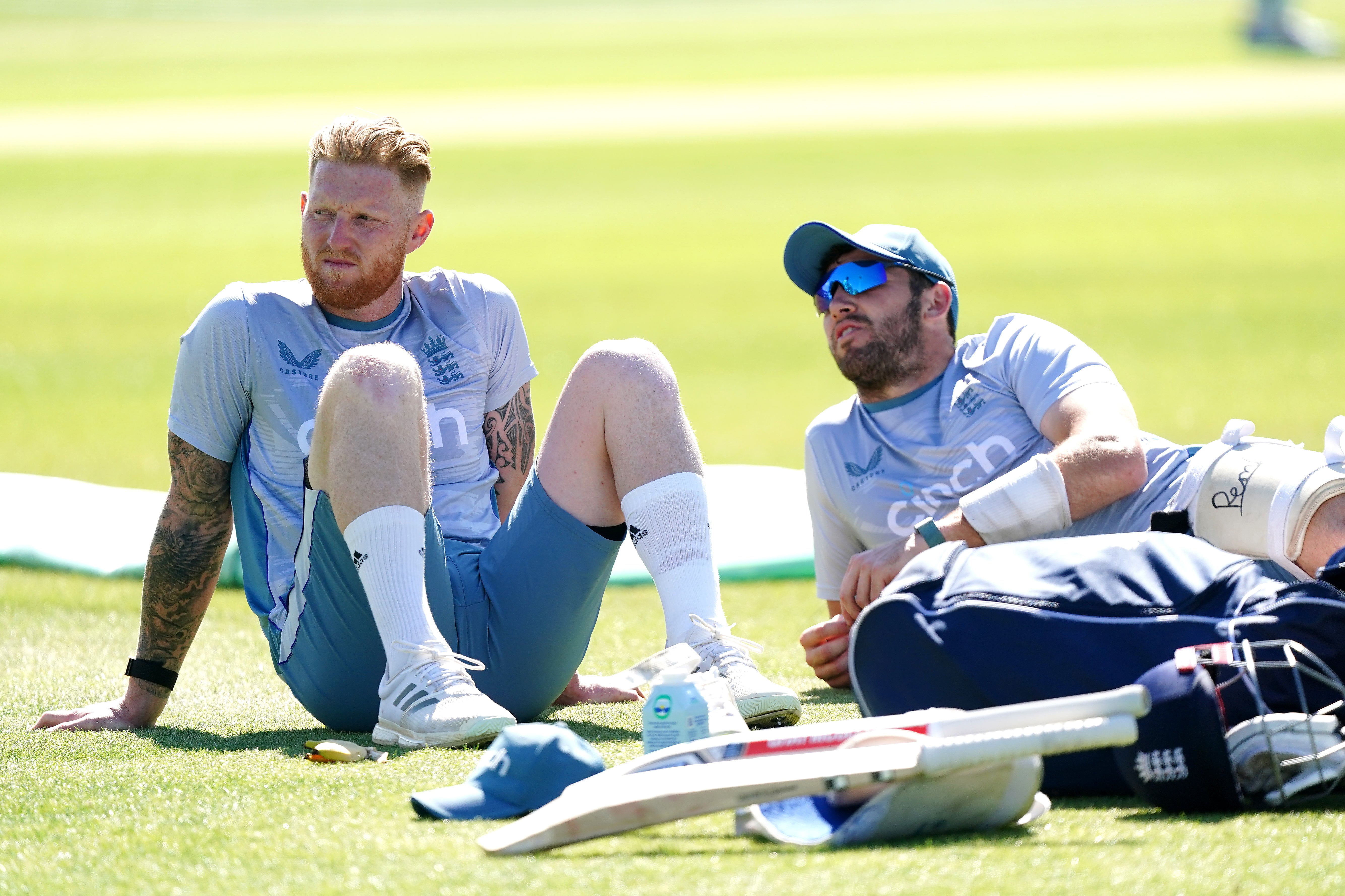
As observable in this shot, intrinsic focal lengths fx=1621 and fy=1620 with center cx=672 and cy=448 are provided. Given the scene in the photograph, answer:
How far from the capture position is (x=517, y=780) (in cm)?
258

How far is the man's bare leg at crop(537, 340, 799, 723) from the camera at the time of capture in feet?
10.5

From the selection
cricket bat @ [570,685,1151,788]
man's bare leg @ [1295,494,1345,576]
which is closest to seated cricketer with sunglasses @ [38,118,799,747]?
cricket bat @ [570,685,1151,788]

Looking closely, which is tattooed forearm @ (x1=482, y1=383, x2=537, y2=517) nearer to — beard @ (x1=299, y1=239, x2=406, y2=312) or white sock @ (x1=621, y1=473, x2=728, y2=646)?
beard @ (x1=299, y1=239, x2=406, y2=312)

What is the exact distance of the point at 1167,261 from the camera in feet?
53.8

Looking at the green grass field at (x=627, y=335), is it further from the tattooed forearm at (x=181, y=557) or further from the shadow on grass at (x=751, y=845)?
the tattooed forearm at (x=181, y=557)

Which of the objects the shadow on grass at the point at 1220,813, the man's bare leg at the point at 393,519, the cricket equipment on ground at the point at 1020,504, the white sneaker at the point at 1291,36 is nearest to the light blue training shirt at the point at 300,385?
the man's bare leg at the point at 393,519

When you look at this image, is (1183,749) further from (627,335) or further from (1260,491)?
(627,335)

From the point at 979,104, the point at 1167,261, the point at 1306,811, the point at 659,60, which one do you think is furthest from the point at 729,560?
the point at 659,60

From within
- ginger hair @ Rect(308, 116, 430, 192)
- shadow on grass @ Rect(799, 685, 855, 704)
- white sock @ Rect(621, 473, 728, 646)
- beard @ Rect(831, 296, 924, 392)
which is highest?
ginger hair @ Rect(308, 116, 430, 192)

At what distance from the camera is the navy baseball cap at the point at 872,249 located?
4.04 m

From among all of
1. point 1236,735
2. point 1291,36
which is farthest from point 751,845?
point 1291,36

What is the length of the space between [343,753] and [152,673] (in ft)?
2.39

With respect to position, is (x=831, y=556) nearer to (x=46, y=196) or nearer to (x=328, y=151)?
(x=328, y=151)

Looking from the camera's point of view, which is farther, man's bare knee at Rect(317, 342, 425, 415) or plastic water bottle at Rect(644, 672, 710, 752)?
man's bare knee at Rect(317, 342, 425, 415)
